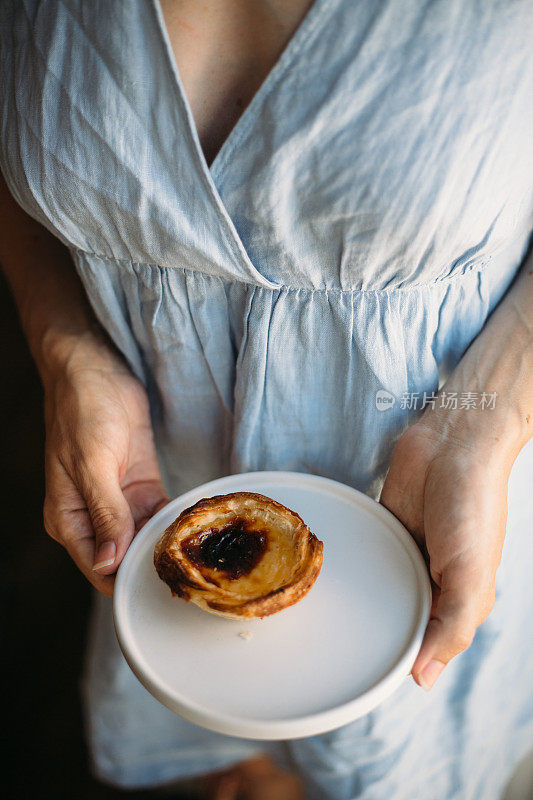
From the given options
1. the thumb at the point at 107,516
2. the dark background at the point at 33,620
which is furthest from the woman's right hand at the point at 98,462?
the dark background at the point at 33,620

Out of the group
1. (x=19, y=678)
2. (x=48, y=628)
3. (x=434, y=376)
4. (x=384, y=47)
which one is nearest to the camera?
(x=384, y=47)

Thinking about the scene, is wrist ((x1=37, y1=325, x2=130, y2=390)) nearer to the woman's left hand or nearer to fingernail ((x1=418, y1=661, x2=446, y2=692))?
the woman's left hand

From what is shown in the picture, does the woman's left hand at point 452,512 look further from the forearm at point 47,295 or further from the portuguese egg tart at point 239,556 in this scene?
the forearm at point 47,295

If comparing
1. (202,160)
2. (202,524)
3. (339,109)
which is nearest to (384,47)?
(339,109)

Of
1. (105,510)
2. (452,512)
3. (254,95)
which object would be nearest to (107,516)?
(105,510)

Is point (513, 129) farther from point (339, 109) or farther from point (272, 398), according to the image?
point (272, 398)

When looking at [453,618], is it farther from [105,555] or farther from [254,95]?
[254,95]
